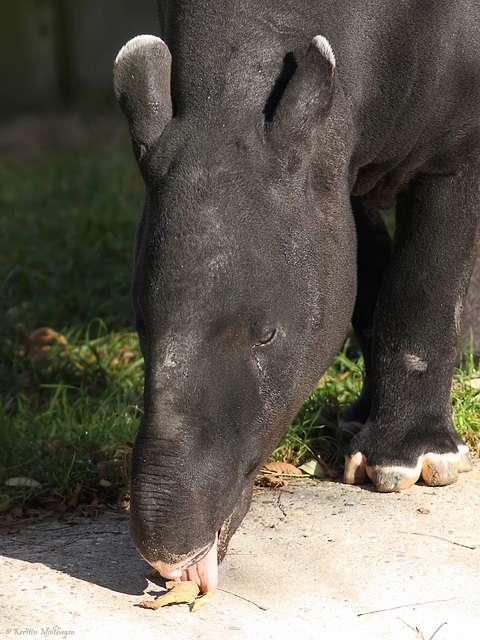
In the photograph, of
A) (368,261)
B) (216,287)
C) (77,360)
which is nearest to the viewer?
(216,287)

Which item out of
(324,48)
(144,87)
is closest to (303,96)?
(324,48)

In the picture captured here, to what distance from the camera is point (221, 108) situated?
9.52ft

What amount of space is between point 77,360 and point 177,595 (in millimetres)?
2408

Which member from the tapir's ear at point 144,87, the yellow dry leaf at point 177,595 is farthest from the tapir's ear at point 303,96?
the yellow dry leaf at point 177,595

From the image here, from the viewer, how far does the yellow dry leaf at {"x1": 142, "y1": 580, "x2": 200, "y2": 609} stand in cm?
287

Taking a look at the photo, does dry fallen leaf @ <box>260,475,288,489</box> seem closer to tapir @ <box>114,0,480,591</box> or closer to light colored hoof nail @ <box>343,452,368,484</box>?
light colored hoof nail @ <box>343,452,368,484</box>

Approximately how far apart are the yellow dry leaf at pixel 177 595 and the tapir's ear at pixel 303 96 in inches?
52.8

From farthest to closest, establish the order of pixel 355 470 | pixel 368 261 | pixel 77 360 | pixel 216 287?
pixel 77 360 < pixel 368 261 < pixel 355 470 < pixel 216 287

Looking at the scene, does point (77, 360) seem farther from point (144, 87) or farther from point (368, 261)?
point (144, 87)

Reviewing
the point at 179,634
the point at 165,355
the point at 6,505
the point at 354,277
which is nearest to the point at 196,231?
the point at 165,355

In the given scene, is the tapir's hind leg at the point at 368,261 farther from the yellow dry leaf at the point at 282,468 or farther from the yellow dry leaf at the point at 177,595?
the yellow dry leaf at the point at 177,595

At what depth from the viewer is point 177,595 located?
9.44ft

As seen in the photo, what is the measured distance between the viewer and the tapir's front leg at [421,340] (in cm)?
365

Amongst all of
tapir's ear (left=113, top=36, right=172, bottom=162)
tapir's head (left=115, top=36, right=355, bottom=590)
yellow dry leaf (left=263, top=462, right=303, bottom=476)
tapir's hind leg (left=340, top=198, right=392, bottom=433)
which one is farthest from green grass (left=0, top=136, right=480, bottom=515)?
tapir's ear (left=113, top=36, right=172, bottom=162)
